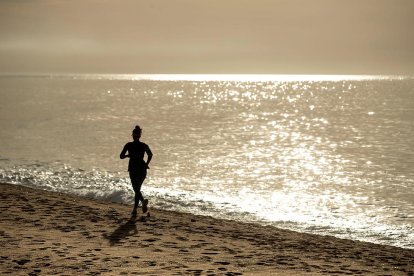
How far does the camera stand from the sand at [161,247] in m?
11.1

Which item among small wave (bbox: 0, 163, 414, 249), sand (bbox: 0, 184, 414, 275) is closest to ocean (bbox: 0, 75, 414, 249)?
small wave (bbox: 0, 163, 414, 249)

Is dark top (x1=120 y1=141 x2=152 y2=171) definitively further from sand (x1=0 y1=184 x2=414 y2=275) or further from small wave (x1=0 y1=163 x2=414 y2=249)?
small wave (x1=0 y1=163 x2=414 y2=249)

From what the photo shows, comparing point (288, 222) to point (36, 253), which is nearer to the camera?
point (36, 253)

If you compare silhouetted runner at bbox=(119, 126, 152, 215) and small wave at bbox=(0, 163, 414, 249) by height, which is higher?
silhouetted runner at bbox=(119, 126, 152, 215)

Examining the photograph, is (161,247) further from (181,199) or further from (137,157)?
(181,199)

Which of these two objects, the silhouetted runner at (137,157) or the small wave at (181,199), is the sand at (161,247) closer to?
the silhouetted runner at (137,157)

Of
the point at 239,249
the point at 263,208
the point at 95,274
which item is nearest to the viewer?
the point at 95,274

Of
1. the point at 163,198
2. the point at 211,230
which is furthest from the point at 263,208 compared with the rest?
the point at 211,230

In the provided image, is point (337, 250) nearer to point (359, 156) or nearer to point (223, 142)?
point (359, 156)

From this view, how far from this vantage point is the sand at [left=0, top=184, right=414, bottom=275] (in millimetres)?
11141

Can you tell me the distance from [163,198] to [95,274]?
11865 mm

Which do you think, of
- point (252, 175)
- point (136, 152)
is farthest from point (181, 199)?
point (252, 175)

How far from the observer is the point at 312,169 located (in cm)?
3272

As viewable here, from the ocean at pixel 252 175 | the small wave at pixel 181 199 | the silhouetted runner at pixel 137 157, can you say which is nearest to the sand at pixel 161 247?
the silhouetted runner at pixel 137 157
